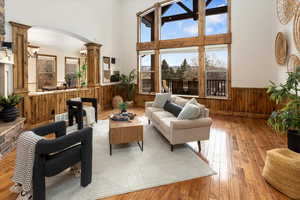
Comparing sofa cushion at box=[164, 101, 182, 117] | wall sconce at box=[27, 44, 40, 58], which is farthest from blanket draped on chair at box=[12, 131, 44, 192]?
wall sconce at box=[27, 44, 40, 58]

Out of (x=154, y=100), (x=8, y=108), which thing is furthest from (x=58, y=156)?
(x=154, y=100)

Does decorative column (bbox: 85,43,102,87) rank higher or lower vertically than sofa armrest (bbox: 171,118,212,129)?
higher

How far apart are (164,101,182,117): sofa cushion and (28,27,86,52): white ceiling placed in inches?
169

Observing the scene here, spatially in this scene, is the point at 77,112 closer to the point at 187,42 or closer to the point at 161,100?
the point at 161,100

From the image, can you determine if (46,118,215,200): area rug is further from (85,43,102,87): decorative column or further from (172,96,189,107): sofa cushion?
(85,43,102,87): decorative column

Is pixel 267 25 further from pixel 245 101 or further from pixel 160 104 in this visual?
pixel 160 104

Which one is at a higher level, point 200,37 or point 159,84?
point 200,37

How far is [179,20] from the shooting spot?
7191mm

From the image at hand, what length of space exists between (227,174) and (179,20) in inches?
249

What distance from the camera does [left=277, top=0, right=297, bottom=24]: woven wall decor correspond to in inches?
153

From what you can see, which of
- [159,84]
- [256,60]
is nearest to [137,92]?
[159,84]

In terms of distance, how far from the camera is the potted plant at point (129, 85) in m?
7.73

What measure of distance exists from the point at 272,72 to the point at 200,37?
2.64 m

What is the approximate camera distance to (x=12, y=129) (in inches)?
125
